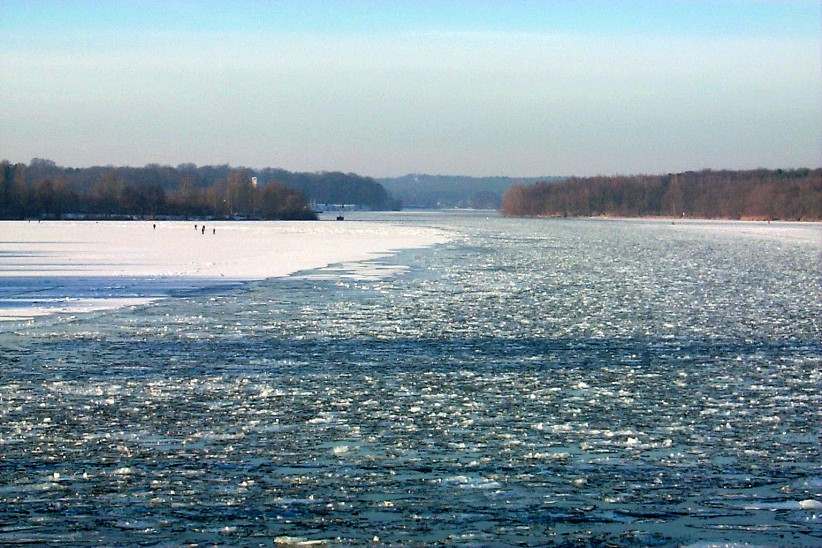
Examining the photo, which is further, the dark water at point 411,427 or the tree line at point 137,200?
the tree line at point 137,200

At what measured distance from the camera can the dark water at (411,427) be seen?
500 centimetres

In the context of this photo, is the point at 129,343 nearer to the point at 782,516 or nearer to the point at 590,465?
the point at 590,465

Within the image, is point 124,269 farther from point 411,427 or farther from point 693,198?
point 693,198

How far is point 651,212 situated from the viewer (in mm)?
173500

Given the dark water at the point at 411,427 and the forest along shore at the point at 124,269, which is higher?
the forest along shore at the point at 124,269

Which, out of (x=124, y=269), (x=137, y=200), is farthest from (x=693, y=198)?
(x=124, y=269)

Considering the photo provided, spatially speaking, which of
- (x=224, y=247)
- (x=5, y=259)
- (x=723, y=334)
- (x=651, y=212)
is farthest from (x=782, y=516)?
(x=651, y=212)

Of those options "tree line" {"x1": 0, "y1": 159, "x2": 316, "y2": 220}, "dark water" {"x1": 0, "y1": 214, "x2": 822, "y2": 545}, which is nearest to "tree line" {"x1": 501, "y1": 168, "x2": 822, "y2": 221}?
"tree line" {"x1": 0, "y1": 159, "x2": 316, "y2": 220}

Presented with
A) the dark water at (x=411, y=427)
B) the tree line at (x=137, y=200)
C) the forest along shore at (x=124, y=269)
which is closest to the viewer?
the dark water at (x=411, y=427)

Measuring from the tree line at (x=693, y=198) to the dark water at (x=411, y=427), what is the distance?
12050 cm

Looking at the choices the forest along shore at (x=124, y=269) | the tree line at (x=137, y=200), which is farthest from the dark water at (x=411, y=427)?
the tree line at (x=137, y=200)

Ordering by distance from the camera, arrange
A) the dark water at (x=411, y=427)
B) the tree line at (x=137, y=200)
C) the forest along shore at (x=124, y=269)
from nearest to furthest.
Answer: the dark water at (x=411, y=427), the forest along shore at (x=124, y=269), the tree line at (x=137, y=200)

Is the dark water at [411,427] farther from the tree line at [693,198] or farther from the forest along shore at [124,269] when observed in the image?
the tree line at [693,198]

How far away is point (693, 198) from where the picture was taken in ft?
557
